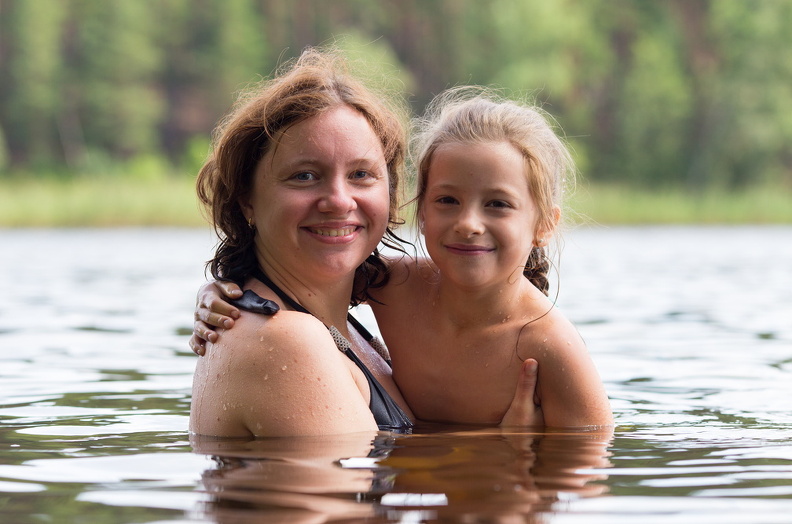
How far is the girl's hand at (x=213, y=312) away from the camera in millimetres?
3605

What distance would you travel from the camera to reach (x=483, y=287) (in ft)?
13.9

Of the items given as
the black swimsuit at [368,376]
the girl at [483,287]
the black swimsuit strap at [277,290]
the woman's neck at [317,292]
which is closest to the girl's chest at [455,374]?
the girl at [483,287]

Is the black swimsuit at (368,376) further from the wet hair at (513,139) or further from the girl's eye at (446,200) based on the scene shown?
the wet hair at (513,139)

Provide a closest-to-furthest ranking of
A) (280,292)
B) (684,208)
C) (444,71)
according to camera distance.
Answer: (280,292) → (684,208) → (444,71)

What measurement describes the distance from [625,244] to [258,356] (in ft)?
62.5

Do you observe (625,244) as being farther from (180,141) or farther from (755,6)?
(180,141)

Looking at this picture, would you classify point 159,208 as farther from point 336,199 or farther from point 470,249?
point 336,199

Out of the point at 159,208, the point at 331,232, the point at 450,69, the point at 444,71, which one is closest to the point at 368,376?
the point at 331,232

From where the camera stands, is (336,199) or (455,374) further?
(455,374)

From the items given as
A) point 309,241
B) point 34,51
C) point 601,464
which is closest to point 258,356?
point 309,241

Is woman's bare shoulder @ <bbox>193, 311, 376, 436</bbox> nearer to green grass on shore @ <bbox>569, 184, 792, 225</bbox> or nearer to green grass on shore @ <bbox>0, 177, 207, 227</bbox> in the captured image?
green grass on shore @ <bbox>0, 177, 207, 227</bbox>

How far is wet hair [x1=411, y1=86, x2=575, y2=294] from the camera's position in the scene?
4168 millimetres

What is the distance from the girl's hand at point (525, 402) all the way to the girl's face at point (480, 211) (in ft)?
1.17

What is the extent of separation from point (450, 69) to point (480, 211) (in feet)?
156
